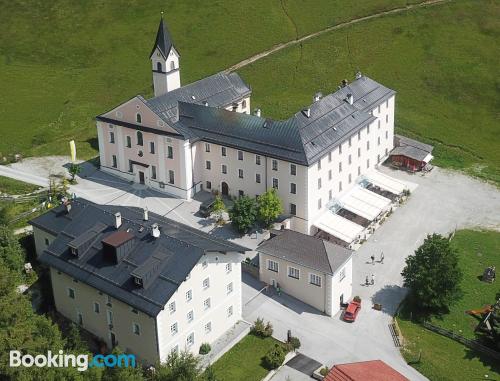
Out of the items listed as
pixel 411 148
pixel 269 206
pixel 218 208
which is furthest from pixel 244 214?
pixel 411 148

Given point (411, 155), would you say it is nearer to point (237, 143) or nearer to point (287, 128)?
point (287, 128)

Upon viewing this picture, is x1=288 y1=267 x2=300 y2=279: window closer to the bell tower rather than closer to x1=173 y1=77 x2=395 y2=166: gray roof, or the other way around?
x1=173 y1=77 x2=395 y2=166: gray roof

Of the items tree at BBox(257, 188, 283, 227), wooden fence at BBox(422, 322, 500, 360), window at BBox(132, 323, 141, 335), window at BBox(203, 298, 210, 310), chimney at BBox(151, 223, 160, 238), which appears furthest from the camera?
tree at BBox(257, 188, 283, 227)

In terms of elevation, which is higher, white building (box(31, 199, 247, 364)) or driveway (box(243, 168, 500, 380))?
white building (box(31, 199, 247, 364))

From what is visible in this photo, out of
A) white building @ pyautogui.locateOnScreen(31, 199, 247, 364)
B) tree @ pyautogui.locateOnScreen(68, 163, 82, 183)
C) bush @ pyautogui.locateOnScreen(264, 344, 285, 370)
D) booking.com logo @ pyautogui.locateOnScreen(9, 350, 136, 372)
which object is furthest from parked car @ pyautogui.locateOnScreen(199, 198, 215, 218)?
booking.com logo @ pyautogui.locateOnScreen(9, 350, 136, 372)

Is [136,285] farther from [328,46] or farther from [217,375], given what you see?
[328,46]

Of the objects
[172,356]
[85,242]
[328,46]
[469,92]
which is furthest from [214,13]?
[172,356]

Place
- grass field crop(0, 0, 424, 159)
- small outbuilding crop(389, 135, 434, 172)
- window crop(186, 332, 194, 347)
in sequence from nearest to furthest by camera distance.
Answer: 1. window crop(186, 332, 194, 347)
2. small outbuilding crop(389, 135, 434, 172)
3. grass field crop(0, 0, 424, 159)
